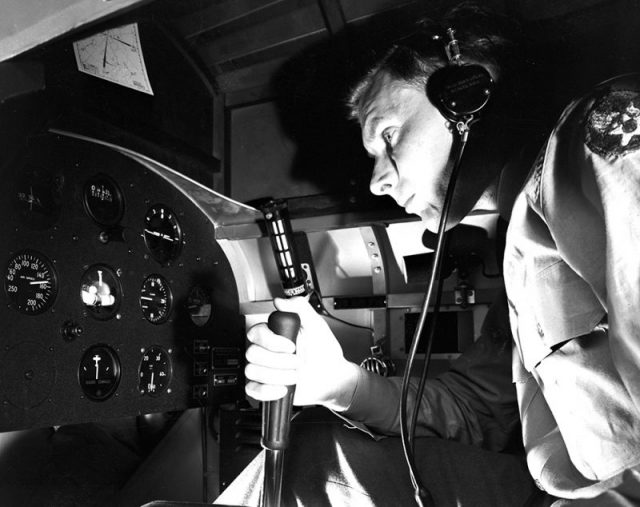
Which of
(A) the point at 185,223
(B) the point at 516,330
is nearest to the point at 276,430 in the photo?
(B) the point at 516,330

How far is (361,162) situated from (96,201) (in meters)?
0.65

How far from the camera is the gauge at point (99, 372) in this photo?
4.58 ft

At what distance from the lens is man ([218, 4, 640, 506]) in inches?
29.1

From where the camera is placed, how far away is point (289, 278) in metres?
1.64

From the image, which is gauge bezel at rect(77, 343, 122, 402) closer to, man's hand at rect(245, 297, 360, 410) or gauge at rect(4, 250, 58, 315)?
gauge at rect(4, 250, 58, 315)

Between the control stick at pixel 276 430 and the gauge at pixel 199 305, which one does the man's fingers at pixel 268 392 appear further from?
the gauge at pixel 199 305

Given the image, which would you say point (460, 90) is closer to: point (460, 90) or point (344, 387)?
point (460, 90)

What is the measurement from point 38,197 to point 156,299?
440 mm

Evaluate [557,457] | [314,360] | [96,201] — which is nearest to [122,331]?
[96,201]


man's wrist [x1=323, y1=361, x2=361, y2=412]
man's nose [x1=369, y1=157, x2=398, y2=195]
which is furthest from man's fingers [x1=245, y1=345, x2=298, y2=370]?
man's nose [x1=369, y1=157, x2=398, y2=195]

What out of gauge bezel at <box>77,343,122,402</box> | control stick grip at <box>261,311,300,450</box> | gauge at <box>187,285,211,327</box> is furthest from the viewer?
gauge at <box>187,285,211,327</box>

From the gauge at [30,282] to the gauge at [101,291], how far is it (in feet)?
0.29

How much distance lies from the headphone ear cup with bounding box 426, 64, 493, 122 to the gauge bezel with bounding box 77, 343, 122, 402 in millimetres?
961

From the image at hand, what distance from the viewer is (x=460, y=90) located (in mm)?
1117
